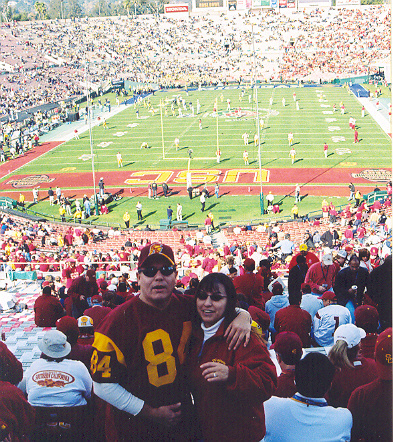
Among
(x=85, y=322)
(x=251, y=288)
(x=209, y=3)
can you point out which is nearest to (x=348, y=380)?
(x=85, y=322)

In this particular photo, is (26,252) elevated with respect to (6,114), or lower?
lower

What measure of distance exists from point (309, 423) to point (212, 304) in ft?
2.97

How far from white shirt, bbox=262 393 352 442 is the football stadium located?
11 mm

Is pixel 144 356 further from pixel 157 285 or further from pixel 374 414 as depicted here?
pixel 374 414

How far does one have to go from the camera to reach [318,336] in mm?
6094

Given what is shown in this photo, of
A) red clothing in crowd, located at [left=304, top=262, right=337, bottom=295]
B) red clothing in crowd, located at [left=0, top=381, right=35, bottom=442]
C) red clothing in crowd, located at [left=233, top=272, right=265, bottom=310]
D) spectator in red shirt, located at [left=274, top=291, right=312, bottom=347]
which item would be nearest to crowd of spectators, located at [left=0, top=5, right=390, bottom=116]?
red clothing in crowd, located at [left=304, top=262, right=337, bottom=295]

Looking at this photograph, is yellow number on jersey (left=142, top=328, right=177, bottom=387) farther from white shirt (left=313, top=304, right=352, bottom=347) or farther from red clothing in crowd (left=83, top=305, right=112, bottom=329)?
white shirt (left=313, top=304, right=352, bottom=347)

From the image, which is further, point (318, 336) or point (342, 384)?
point (318, 336)

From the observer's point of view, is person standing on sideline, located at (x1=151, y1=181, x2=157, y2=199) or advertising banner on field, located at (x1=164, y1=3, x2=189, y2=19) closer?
person standing on sideline, located at (x1=151, y1=181, x2=157, y2=199)

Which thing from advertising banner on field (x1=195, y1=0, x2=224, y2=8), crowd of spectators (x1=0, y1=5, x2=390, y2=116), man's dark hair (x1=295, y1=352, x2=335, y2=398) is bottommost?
man's dark hair (x1=295, y1=352, x2=335, y2=398)

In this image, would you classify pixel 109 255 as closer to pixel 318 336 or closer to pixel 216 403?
pixel 318 336

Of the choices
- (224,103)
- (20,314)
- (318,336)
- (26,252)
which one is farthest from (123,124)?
(318,336)

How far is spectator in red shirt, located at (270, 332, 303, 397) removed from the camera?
4195 mm

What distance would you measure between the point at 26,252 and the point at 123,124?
2969 centimetres
